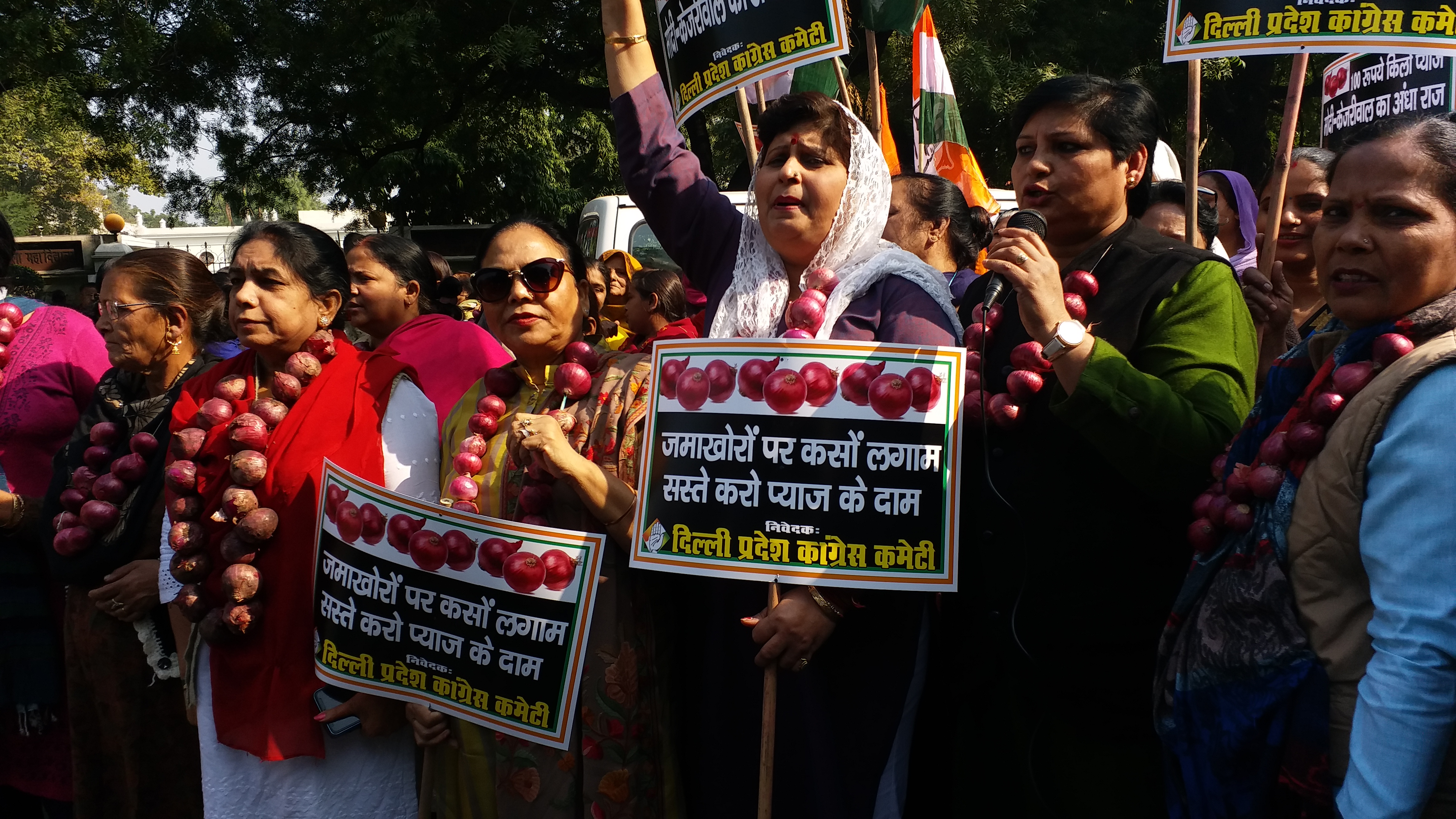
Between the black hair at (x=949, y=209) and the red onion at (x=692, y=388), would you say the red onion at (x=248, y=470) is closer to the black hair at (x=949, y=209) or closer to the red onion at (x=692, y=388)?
the red onion at (x=692, y=388)

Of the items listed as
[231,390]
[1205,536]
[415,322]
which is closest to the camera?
[1205,536]

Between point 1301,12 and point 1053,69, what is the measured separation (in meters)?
9.51

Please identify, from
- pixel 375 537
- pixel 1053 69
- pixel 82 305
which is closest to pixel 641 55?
pixel 375 537

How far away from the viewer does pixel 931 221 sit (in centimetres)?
417

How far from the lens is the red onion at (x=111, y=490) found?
122 inches

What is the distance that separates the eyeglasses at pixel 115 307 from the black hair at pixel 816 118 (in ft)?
6.65

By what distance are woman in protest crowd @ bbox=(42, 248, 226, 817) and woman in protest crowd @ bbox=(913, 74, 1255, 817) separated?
2.28 m

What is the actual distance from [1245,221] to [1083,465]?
2.50 meters

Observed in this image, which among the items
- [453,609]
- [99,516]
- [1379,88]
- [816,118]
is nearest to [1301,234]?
[1379,88]

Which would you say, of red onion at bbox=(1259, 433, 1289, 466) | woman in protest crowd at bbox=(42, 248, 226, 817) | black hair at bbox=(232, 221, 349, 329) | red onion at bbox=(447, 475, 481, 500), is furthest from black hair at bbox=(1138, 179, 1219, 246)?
woman in protest crowd at bbox=(42, 248, 226, 817)

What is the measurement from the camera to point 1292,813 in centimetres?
171

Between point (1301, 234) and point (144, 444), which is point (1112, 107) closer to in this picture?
point (1301, 234)

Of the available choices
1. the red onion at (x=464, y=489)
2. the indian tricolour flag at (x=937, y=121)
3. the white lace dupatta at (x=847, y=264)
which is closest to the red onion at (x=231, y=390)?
the red onion at (x=464, y=489)

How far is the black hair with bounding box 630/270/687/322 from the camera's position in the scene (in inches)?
215
